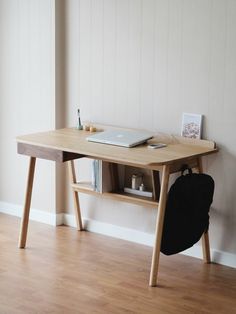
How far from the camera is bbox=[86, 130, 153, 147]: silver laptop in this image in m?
3.98

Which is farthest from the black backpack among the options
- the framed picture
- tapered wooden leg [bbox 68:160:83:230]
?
tapered wooden leg [bbox 68:160:83:230]

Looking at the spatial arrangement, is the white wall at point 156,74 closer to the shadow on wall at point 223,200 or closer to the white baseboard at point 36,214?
the shadow on wall at point 223,200

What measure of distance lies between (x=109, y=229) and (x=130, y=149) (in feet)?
2.92

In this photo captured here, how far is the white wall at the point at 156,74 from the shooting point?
3953 mm

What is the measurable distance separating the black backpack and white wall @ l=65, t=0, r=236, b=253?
0.24m

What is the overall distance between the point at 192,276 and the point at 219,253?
0.29 metres

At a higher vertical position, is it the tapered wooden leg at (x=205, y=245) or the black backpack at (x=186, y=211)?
the black backpack at (x=186, y=211)

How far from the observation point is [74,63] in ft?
15.1

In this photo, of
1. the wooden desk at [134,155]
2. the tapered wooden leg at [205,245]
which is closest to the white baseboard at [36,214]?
the wooden desk at [134,155]

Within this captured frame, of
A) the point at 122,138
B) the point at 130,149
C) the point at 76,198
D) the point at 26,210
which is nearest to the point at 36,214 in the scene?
the point at 76,198

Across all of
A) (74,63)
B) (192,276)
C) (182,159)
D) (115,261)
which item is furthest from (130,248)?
(74,63)

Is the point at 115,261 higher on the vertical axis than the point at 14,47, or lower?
lower

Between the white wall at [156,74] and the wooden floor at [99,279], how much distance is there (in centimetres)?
26

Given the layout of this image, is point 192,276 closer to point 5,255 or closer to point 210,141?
point 210,141
